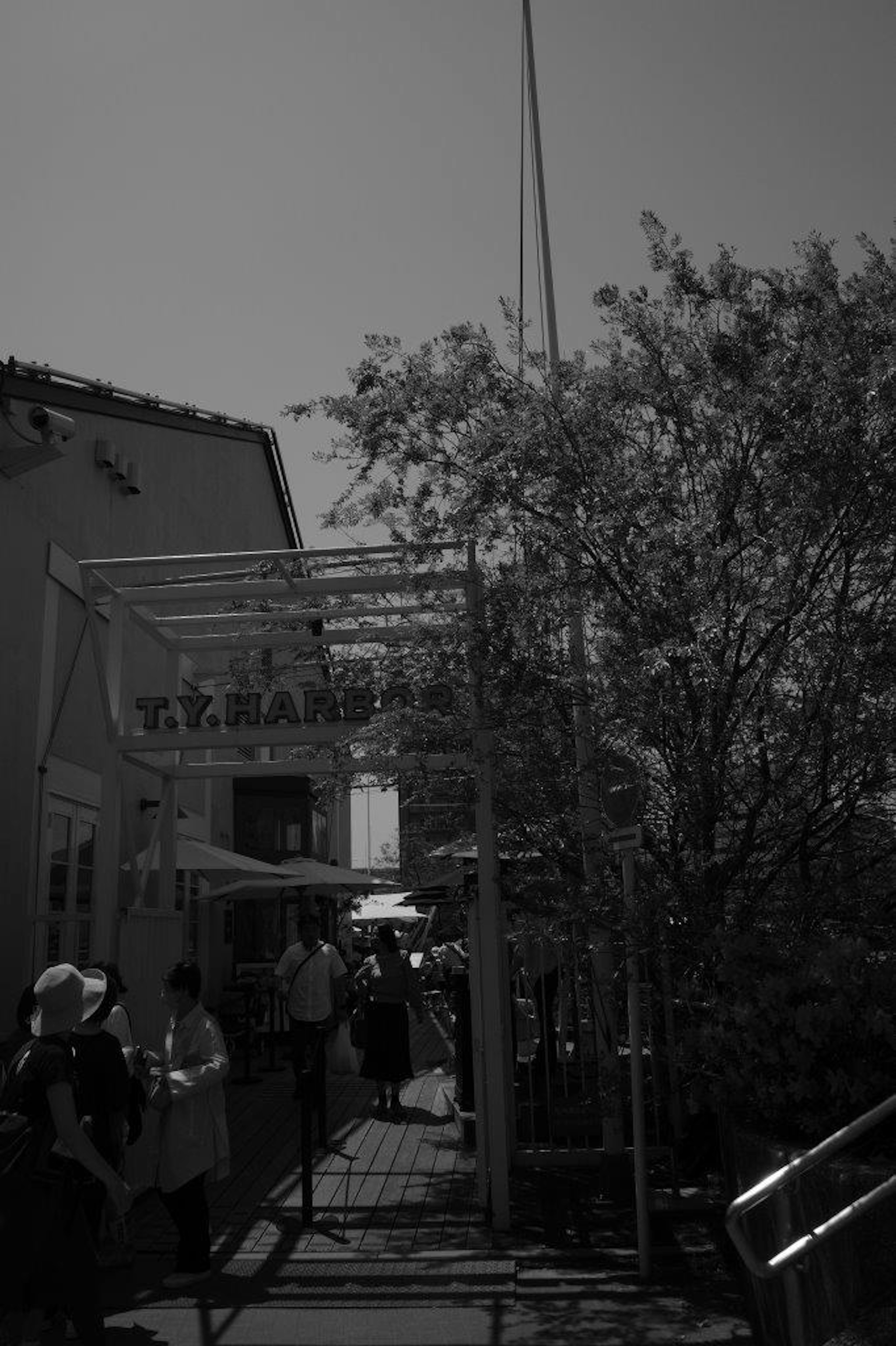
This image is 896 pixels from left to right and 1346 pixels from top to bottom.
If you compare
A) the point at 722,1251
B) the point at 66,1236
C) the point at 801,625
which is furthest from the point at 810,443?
the point at 66,1236

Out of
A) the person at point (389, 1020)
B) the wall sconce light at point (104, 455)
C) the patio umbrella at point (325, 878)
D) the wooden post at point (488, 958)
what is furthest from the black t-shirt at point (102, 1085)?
the patio umbrella at point (325, 878)

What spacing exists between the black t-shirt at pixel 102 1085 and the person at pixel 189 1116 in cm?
39

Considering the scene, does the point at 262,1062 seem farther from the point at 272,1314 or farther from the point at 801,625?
the point at 801,625

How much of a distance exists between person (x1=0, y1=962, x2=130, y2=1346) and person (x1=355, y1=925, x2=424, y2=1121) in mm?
6570

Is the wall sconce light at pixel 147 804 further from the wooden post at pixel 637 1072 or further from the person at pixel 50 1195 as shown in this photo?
the person at pixel 50 1195

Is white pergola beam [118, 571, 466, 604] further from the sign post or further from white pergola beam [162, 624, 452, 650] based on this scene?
the sign post

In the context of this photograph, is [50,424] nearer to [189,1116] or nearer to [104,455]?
[104,455]

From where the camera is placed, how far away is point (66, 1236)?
189 inches

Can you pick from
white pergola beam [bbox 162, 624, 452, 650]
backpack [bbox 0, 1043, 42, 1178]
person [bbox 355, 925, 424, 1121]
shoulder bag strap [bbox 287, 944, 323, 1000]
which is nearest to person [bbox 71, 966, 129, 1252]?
backpack [bbox 0, 1043, 42, 1178]

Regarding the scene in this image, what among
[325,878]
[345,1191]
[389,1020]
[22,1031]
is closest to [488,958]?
[345,1191]

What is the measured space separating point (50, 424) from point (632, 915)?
6.70 metres

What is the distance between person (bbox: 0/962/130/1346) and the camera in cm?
459

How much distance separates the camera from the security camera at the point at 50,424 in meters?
10.3

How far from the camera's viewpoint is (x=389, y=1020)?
1168 centimetres
